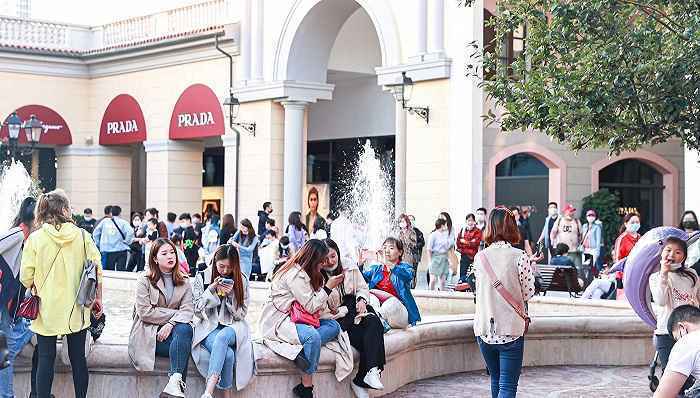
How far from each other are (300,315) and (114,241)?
43.1 feet

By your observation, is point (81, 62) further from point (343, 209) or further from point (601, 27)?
point (601, 27)

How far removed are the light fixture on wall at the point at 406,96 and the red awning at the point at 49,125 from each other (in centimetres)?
1230

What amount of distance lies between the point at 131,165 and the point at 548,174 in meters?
14.4

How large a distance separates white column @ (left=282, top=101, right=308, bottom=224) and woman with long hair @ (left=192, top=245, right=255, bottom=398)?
1977 centimetres

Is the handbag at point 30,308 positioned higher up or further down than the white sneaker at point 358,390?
higher up

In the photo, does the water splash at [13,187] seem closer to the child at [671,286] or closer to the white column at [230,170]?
the white column at [230,170]

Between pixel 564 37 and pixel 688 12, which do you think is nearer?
pixel 688 12

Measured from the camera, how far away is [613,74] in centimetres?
1061

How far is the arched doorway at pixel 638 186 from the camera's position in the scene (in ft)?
89.2

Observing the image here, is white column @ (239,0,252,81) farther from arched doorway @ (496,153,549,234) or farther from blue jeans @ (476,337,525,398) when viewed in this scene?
blue jeans @ (476,337,525,398)

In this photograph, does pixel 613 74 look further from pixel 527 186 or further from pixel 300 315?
pixel 527 186

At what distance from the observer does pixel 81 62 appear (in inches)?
1345

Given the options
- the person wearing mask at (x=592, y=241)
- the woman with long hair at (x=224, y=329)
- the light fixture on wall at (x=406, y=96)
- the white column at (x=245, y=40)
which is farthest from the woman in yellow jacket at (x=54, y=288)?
the white column at (x=245, y=40)

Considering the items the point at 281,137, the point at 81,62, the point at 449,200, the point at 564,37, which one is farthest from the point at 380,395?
the point at 81,62
